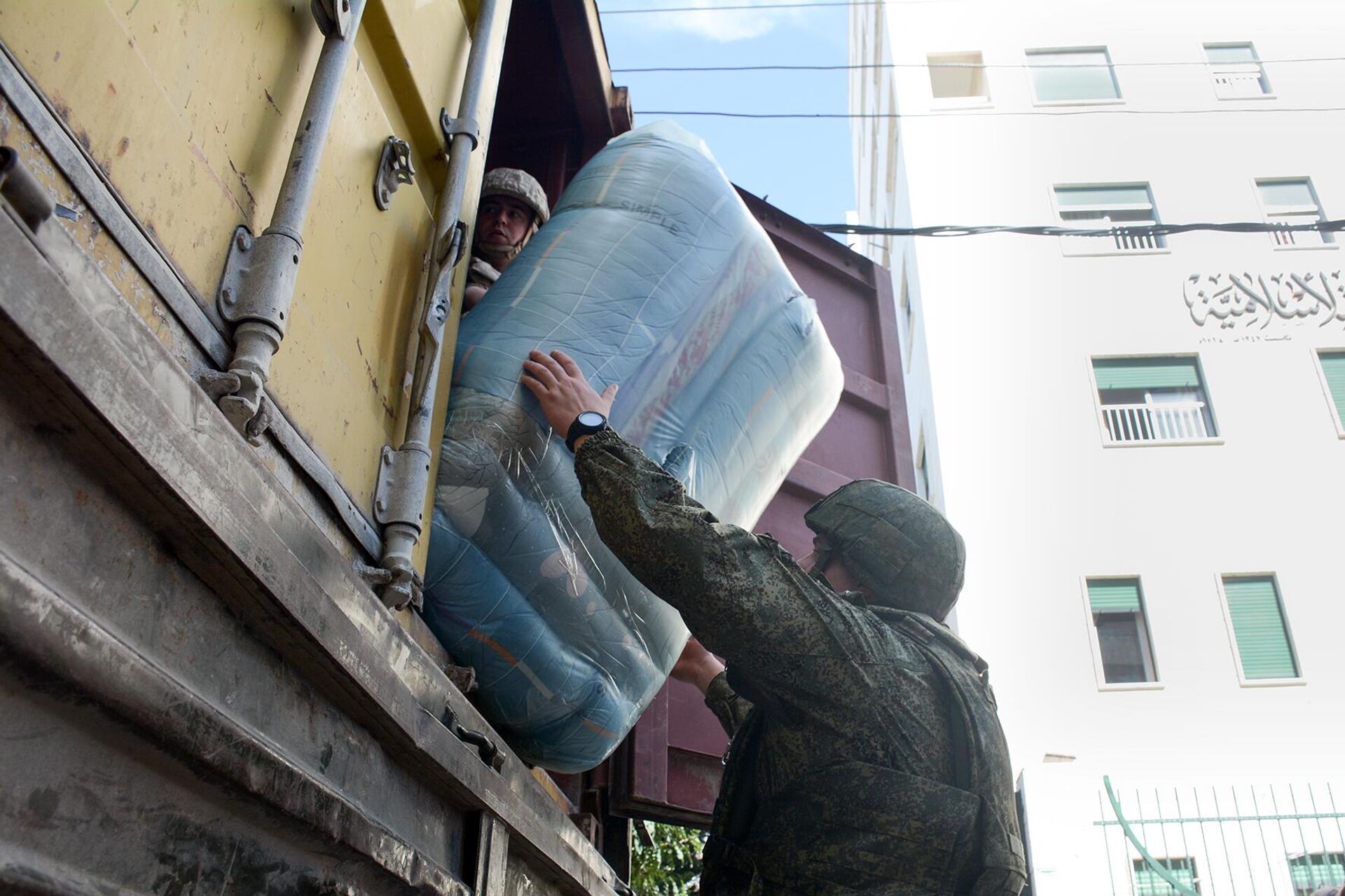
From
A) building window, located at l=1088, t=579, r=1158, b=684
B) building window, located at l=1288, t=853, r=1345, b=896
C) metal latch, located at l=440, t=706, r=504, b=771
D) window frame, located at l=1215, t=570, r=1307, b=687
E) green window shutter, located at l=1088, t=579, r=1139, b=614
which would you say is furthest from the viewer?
green window shutter, located at l=1088, t=579, r=1139, b=614

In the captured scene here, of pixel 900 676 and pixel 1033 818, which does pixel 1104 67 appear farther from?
pixel 900 676

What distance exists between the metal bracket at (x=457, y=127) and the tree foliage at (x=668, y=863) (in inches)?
240

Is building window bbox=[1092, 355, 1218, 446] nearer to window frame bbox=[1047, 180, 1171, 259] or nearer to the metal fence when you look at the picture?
window frame bbox=[1047, 180, 1171, 259]

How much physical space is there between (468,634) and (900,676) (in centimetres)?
77

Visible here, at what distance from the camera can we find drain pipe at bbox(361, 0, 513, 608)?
1.54 metres

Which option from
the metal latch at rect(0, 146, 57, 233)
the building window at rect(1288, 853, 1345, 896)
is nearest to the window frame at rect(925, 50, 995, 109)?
the building window at rect(1288, 853, 1345, 896)

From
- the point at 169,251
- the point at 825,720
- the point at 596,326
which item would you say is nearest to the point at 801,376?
the point at 596,326

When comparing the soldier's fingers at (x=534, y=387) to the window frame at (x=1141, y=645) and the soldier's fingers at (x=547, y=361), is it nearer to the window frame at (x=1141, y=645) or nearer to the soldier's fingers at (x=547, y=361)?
the soldier's fingers at (x=547, y=361)

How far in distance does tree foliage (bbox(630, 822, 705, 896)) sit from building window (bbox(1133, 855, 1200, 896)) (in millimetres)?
3247

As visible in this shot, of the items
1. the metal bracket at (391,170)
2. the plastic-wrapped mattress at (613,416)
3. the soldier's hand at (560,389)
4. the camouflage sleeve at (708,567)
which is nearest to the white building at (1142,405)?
the plastic-wrapped mattress at (613,416)

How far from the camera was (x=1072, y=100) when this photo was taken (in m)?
14.2

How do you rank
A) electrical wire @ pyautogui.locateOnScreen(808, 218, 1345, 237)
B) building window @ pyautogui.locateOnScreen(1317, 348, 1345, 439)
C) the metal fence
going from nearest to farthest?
electrical wire @ pyautogui.locateOnScreen(808, 218, 1345, 237)
the metal fence
building window @ pyautogui.locateOnScreen(1317, 348, 1345, 439)

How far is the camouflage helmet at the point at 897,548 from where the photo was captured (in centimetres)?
224

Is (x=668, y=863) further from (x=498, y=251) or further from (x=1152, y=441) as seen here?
(x=1152, y=441)
